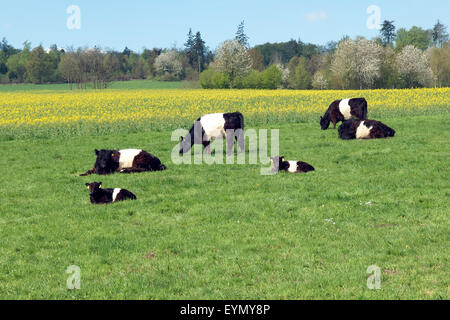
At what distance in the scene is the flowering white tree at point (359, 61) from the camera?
74.7m

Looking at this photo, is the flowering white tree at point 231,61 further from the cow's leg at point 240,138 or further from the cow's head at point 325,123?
the cow's leg at point 240,138

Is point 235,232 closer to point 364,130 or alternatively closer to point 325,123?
point 364,130

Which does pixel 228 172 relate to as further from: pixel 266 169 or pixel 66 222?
pixel 66 222

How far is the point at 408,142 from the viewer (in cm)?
1786

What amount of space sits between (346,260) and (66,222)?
5.73 m

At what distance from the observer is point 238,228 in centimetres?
884

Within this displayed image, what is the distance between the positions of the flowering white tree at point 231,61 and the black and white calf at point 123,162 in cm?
6938

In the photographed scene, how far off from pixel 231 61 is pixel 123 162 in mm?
71529

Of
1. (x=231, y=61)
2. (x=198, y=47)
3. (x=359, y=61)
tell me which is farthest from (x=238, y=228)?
(x=198, y=47)

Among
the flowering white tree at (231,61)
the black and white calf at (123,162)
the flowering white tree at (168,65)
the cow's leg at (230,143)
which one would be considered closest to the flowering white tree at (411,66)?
the flowering white tree at (231,61)

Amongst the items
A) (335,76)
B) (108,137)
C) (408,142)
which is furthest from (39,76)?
(408,142)

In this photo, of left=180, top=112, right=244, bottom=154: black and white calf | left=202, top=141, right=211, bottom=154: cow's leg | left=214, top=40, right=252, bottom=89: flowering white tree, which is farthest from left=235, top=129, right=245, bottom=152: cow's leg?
left=214, top=40, right=252, bottom=89: flowering white tree

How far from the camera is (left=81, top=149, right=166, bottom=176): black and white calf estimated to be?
551 inches

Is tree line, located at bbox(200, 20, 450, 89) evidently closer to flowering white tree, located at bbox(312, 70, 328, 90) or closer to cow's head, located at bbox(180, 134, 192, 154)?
flowering white tree, located at bbox(312, 70, 328, 90)
